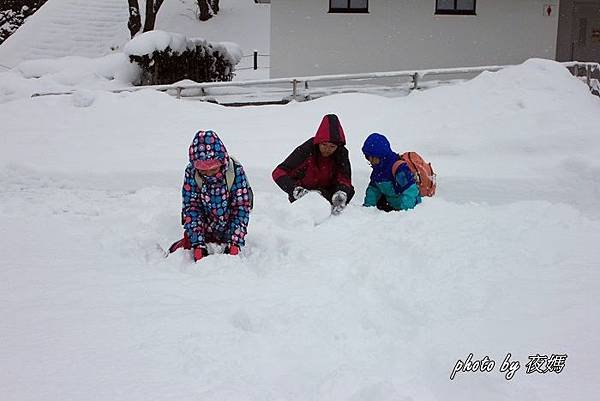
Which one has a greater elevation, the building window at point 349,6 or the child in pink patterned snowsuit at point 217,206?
the building window at point 349,6

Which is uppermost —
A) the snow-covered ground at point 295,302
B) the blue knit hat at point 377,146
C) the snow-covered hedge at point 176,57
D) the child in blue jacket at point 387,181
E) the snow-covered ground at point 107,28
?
the snow-covered ground at point 107,28

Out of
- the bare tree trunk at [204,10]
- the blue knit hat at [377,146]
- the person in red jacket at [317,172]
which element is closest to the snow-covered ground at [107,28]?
the bare tree trunk at [204,10]

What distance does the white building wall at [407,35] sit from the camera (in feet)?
54.8

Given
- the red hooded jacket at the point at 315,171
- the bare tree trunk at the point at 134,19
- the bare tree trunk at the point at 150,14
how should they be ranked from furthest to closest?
the bare tree trunk at the point at 134,19, the bare tree trunk at the point at 150,14, the red hooded jacket at the point at 315,171

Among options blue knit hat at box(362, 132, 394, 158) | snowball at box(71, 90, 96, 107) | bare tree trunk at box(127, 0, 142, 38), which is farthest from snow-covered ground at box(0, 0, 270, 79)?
blue knit hat at box(362, 132, 394, 158)

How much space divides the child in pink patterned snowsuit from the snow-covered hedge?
482 inches

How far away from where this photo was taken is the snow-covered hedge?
55.1 feet

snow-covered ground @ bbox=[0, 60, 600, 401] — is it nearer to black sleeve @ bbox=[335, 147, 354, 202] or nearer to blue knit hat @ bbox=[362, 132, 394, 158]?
black sleeve @ bbox=[335, 147, 354, 202]

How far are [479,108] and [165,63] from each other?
889 centimetres

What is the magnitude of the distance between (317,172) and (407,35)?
436 inches

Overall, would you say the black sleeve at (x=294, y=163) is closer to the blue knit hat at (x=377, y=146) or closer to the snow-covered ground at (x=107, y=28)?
the blue knit hat at (x=377, y=146)

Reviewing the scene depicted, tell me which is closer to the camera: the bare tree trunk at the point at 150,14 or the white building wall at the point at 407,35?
the white building wall at the point at 407,35

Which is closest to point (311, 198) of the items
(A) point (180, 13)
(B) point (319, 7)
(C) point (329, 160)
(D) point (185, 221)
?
(C) point (329, 160)

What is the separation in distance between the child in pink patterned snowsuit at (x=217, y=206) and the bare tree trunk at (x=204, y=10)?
25.9m
